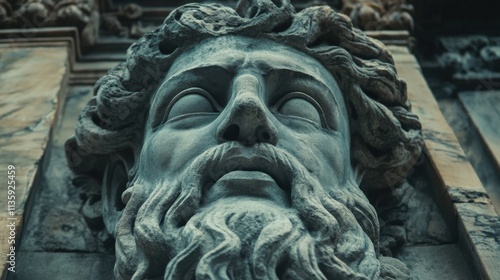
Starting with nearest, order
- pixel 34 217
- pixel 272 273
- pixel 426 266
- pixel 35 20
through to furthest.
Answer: pixel 272 273
pixel 426 266
pixel 34 217
pixel 35 20

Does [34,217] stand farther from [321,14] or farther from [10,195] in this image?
[321,14]

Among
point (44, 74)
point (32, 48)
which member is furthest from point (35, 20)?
point (44, 74)

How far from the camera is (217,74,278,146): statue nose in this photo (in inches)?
144

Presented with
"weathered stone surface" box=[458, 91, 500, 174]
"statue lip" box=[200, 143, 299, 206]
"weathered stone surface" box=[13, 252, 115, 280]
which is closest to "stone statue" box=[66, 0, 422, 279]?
"statue lip" box=[200, 143, 299, 206]

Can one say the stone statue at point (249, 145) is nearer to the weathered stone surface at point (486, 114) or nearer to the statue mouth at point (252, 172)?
the statue mouth at point (252, 172)

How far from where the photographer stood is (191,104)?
13.0 ft

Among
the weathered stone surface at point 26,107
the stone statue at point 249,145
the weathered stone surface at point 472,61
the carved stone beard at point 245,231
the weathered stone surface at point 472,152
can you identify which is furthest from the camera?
the weathered stone surface at point 472,61

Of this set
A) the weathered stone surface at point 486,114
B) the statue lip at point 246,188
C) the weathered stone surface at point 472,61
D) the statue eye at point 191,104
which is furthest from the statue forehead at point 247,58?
the weathered stone surface at point 472,61

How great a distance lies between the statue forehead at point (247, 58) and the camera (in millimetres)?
4031

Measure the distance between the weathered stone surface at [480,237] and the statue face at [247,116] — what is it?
684 mm

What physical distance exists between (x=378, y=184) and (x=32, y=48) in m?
2.53

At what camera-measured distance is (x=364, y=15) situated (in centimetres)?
605

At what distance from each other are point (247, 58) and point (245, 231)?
3.42ft

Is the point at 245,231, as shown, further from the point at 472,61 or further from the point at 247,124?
the point at 472,61
